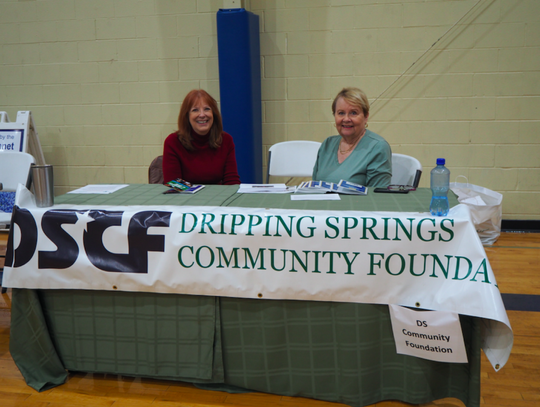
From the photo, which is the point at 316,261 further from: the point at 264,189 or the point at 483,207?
the point at 483,207

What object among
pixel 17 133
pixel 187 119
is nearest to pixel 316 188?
pixel 187 119

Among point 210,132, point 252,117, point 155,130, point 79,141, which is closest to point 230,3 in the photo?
point 252,117

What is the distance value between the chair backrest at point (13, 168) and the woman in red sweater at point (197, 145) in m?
0.81

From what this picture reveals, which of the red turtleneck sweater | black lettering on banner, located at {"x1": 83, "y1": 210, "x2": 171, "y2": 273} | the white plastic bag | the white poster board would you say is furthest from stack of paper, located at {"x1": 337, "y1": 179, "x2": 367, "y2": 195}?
the white poster board

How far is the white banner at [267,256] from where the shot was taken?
4.66 ft

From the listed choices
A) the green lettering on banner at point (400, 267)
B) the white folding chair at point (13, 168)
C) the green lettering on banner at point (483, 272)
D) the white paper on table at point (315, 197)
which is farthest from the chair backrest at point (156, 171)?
the green lettering on banner at point (483, 272)

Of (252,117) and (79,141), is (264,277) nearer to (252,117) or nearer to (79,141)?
(252,117)

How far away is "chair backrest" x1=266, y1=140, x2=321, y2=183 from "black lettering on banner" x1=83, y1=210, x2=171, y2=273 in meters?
1.56

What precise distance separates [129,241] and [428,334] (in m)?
1.01

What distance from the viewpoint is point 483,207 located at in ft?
10.8

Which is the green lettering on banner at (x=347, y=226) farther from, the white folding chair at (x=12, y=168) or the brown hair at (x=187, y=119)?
the white folding chair at (x=12, y=168)

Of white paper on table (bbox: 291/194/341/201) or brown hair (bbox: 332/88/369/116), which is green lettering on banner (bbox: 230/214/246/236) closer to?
white paper on table (bbox: 291/194/341/201)

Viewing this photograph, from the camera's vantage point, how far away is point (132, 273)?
1.61 meters

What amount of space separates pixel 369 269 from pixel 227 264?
18.0 inches
